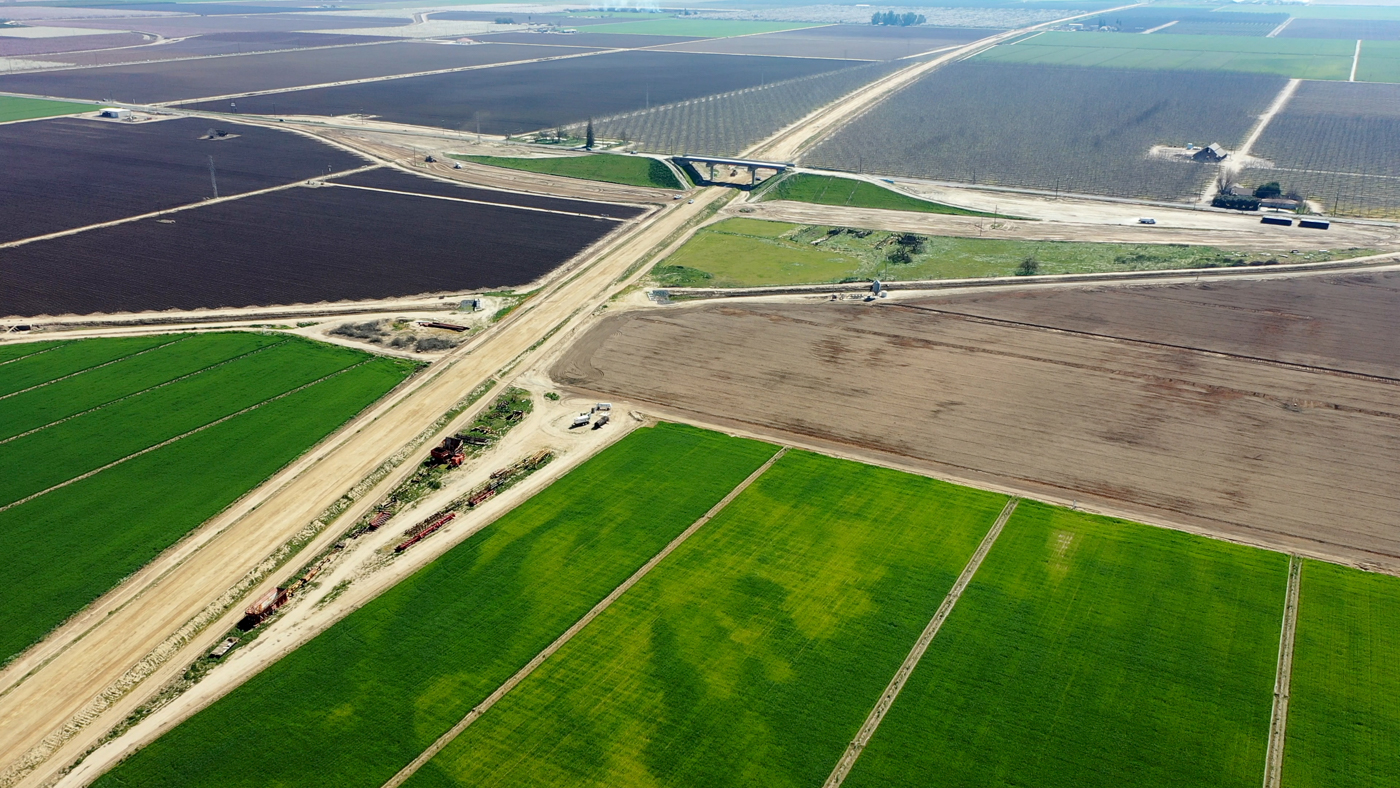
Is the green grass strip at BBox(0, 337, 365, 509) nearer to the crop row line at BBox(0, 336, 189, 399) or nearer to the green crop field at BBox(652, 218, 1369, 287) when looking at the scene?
the crop row line at BBox(0, 336, 189, 399)

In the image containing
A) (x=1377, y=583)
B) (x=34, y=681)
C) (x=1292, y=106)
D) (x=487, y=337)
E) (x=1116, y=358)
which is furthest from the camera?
(x=1292, y=106)

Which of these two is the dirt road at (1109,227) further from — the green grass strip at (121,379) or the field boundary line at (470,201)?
the green grass strip at (121,379)

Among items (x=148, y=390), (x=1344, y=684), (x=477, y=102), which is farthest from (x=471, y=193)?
(x=1344, y=684)

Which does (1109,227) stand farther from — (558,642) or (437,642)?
(437,642)

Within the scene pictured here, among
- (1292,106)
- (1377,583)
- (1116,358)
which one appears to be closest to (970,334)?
(1116,358)

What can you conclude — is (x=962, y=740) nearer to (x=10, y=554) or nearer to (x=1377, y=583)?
(x=1377, y=583)
